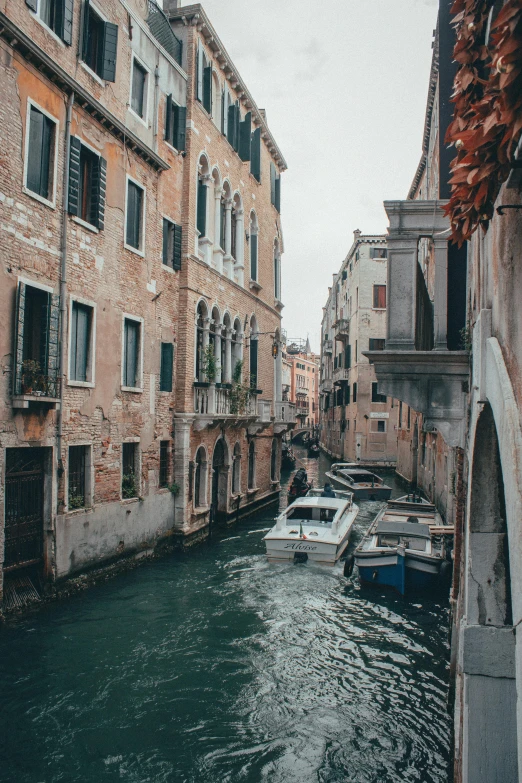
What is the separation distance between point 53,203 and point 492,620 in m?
8.90

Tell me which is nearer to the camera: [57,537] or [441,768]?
[441,768]

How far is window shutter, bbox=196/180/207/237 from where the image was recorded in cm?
1619

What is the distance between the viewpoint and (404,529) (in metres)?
13.0

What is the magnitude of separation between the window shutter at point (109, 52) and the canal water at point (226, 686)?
365 inches

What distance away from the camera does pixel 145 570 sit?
505 inches

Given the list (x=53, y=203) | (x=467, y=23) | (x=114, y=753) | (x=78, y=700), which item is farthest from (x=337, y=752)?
(x=53, y=203)

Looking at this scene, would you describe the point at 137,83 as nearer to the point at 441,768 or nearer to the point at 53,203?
the point at 53,203

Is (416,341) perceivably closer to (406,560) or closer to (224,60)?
(406,560)

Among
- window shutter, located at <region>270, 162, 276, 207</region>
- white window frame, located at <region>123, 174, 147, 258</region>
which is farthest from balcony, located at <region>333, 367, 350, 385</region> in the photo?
white window frame, located at <region>123, 174, 147, 258</region>

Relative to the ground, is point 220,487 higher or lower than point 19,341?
lower

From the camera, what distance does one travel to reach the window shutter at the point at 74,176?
1060 cm

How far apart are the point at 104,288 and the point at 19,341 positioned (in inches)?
117

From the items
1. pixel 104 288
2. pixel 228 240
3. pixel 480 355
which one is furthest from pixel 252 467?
pixel 480 355

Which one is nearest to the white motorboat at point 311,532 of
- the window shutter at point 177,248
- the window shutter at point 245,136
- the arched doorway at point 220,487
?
Result: the arched doorway at point 220,487
